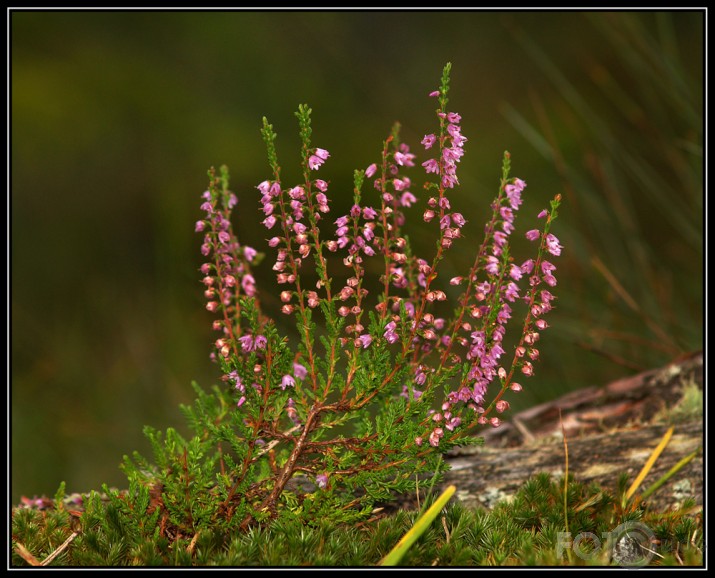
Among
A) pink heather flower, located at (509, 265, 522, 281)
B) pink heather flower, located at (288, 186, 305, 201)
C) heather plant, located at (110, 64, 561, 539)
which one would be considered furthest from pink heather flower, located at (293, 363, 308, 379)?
pink heather flower, located at (509, 265, 522, 281)

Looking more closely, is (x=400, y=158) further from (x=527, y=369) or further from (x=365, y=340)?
(x=527, y=369)

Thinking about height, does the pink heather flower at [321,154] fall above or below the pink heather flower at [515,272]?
above

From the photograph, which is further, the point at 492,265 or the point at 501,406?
the point at 492,265

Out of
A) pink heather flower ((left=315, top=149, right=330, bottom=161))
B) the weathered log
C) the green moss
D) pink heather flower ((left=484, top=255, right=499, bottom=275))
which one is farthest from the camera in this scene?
the weathered log

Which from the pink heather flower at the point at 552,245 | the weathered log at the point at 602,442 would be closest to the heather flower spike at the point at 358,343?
the pink heather flower at the point at 552,245

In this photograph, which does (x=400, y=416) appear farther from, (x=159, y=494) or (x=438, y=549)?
(x=159, y=494)

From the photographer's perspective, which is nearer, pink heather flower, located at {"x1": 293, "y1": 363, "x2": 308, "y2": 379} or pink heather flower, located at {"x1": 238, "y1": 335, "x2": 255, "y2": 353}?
pink heather flower, located at {"x1": 238, "y1": 335, "x2": 255, "y2": 353}

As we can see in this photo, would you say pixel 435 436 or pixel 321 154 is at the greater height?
pixel 321 154

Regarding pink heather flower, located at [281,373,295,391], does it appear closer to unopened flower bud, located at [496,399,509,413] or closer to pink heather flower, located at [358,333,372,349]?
pink heather flower, located at [358,333,372,349]

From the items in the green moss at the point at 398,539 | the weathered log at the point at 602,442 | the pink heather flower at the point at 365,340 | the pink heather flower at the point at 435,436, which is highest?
the pink heather flower at the point at 365,340

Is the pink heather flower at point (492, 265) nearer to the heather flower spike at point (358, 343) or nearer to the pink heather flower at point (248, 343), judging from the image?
the heather flower spike at point (358, 343)

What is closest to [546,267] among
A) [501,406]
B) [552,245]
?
[552,245]

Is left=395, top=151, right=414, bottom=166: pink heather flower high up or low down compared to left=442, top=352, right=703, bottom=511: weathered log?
up
